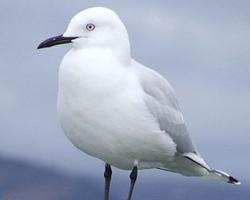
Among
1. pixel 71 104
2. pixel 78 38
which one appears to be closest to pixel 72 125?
pixel 71 104

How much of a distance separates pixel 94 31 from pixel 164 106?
5.28 feet

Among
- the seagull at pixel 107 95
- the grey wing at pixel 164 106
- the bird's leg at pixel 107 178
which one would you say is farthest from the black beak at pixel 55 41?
the bird's leg at pixel 107 178

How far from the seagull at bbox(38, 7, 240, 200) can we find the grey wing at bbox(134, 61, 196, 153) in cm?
2

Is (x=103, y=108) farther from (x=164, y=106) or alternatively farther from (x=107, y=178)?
(x=107, y=178)

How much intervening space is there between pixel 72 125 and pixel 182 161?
7.76 ft

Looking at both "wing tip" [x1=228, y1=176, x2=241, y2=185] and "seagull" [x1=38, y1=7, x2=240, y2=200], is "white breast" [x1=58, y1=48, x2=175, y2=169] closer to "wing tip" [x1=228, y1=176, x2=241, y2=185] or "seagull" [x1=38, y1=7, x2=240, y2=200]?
"seagull" [x1=38, y1=7, x2=240, y2=200]

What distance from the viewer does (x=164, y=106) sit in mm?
12859

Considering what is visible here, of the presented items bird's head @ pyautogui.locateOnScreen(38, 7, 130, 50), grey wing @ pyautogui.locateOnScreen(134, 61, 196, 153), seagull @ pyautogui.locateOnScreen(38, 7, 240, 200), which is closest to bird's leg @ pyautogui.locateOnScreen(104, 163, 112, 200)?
seagull @ pyautogui.locateOnScreen(38, 7, 240, 200)

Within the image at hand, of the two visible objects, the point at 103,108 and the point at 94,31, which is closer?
the point at 103,108

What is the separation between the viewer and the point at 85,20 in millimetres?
11867

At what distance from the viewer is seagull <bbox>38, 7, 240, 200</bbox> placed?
11.6 m

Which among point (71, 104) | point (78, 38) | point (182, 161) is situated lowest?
point (182, 161)

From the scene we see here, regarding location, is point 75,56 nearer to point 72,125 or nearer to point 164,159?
point 72,125

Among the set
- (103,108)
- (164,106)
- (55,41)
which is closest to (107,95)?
(103,108)
